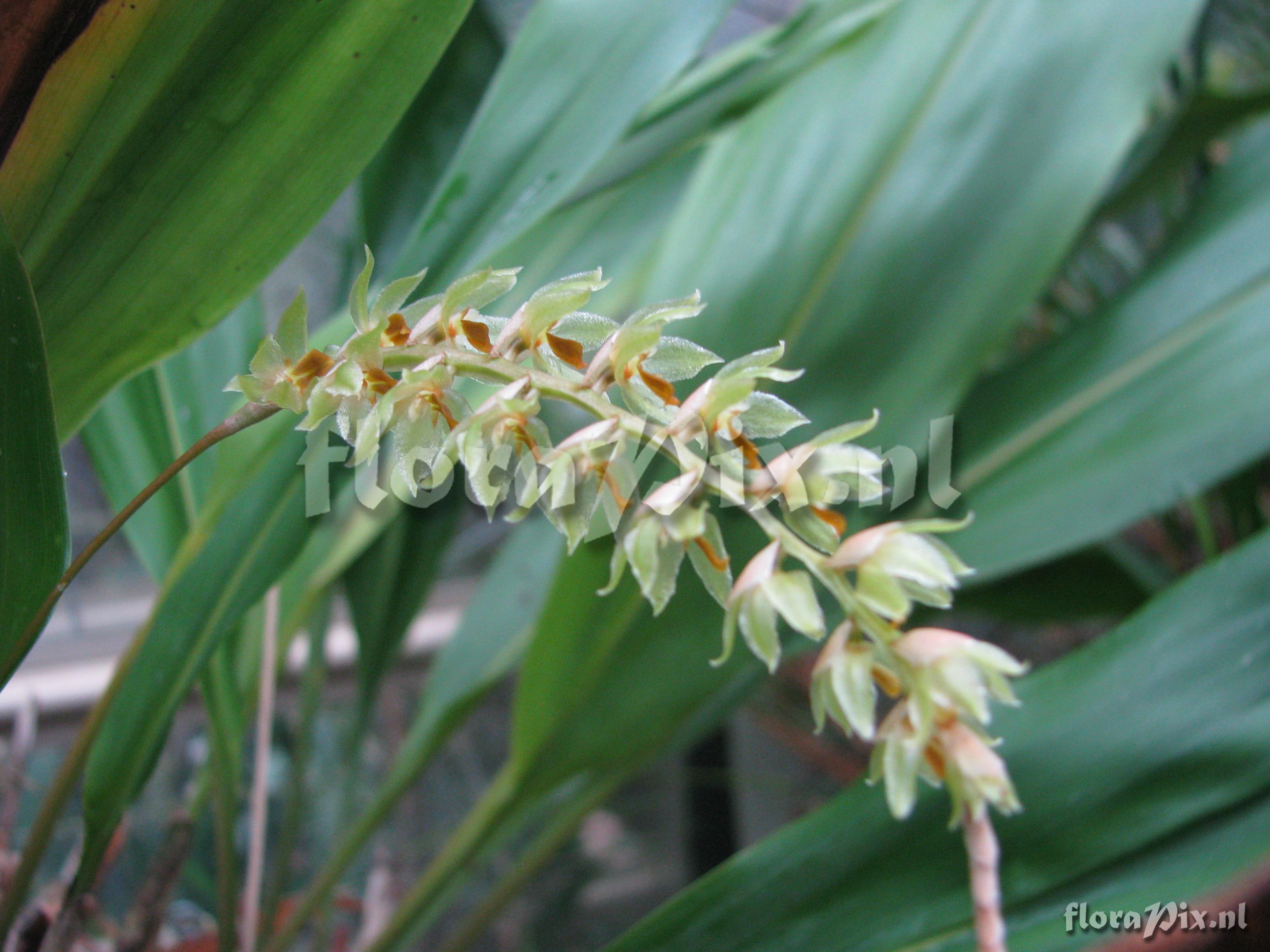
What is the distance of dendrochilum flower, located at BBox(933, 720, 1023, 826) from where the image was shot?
0.61 feet

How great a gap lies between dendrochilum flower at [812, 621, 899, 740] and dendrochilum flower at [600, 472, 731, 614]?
0.03 metres

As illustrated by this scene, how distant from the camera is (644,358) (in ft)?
0.72

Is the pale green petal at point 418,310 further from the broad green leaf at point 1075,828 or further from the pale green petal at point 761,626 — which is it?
the broad green leaf at point 1075,828

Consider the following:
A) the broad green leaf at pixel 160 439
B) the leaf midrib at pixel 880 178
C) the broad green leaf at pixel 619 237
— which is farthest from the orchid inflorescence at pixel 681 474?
the broad green leaf at pixel 619 237

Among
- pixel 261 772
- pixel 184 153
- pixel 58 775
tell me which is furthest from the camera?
pixel 261 772

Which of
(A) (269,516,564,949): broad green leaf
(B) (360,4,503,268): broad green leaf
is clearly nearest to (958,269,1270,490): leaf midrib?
(A) (269,516,564,949): broad green leaf

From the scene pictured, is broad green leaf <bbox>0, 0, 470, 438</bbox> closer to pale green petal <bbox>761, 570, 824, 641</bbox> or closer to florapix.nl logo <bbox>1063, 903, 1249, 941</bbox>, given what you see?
pale green petal <bbox>761, 570, 824, 641</bbox>

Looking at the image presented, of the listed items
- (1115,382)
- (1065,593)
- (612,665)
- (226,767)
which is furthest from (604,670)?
(1065,593)

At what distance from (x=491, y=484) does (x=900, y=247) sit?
17.3 inches

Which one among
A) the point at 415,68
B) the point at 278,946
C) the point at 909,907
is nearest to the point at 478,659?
the point at 278,946

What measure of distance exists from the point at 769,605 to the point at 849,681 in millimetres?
28

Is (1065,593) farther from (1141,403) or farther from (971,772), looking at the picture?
(971,772)

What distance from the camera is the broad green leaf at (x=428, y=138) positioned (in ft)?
1.91

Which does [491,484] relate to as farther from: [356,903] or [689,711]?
[356,903]
